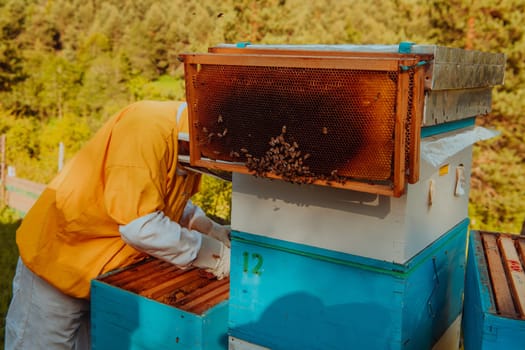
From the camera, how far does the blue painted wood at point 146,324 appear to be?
2258mm

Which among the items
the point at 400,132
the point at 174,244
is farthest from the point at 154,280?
the point at 400,132

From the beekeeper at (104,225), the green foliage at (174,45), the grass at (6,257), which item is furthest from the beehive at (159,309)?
the grass at (6,257)

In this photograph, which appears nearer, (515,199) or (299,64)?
(299,64)

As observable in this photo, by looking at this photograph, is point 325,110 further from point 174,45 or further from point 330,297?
point 174,45

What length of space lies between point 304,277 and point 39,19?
5063 centimetres

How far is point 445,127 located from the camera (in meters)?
2.23

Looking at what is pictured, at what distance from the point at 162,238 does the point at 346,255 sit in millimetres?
993

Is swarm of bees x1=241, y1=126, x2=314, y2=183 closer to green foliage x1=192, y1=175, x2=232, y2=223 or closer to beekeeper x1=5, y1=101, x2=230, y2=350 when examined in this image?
beekeeper x1=5, y1=101, x2=230, y2=350

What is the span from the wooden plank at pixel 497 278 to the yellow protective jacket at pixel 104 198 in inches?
60.6

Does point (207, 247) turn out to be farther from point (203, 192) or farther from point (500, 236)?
point (203, 192)

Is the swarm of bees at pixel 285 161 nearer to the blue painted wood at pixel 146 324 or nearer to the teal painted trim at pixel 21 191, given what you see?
the blue painted wood at pixel 146 324

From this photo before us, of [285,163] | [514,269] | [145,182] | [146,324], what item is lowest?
[146,324]

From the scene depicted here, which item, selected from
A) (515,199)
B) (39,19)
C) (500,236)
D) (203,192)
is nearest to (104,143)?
(500,236)

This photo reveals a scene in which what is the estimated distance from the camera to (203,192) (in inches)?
368
